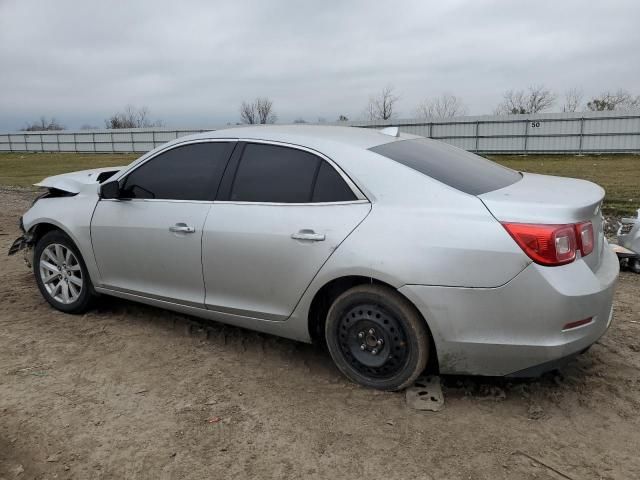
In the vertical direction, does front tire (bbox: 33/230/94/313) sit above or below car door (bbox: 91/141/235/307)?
below

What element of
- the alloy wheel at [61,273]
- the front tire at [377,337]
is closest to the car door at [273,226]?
the front tire at [377,337]

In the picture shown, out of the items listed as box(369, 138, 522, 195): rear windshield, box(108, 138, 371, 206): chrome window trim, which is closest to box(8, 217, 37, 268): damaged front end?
box(108, 138, 371, 206): chrome window trim

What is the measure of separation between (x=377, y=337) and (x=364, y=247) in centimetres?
53

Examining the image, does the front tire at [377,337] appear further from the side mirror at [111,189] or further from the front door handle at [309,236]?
the side mirror at [111,189]

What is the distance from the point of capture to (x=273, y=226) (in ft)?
11.0

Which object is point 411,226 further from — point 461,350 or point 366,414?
point 366,414

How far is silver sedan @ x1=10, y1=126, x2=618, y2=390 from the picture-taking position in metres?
2.77

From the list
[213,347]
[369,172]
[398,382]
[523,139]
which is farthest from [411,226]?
[523,139]

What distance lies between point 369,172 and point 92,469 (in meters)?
2.09

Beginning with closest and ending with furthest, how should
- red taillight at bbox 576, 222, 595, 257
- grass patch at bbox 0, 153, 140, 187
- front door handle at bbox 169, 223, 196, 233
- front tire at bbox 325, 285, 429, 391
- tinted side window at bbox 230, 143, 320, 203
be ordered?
red taillight at bbox 576, 222, 595, 257, front tire at bbox 325, 285, 429, 391, tinted side window at bbox 230, 143, 320, 203, front door handle at bbox 169, 223, 196, 233, grass patch at bbox 0, 153, 140, 187

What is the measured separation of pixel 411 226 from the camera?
294 cm

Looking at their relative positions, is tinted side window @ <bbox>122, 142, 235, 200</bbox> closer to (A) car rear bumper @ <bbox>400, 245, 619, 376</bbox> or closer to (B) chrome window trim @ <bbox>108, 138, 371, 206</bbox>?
(B) chrome window trim @ <bbox>108, 138, 371, 206</bbox>

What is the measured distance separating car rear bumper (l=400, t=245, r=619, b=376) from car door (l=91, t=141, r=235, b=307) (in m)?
1.58

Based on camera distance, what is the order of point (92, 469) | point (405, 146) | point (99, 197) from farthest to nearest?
point (99, 197), point (405, 146), point (92, 469)
